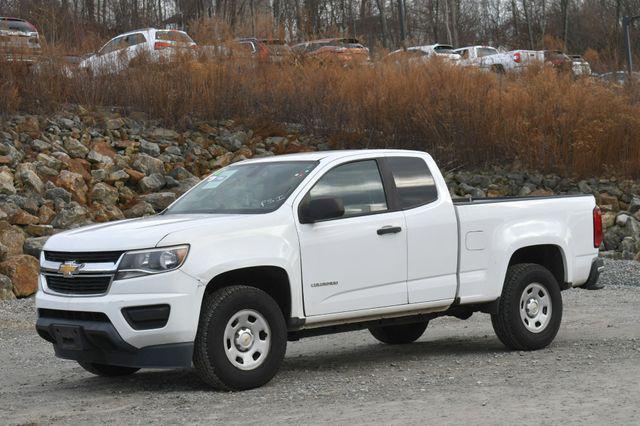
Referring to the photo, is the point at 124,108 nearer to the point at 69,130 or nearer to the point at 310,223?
the point at 69,130

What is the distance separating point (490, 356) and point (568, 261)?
50.8 inches

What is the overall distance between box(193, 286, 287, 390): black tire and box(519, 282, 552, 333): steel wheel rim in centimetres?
277

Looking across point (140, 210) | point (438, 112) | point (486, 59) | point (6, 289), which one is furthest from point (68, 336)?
point (486, 59)

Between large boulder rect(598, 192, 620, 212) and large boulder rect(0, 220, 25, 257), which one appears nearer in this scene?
large boulder rect(0, 220, 25, 257)

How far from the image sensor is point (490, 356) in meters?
9.88

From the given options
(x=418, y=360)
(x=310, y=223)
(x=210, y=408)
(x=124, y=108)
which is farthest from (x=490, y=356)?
(x=124, y=108)

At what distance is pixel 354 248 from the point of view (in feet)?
28.7

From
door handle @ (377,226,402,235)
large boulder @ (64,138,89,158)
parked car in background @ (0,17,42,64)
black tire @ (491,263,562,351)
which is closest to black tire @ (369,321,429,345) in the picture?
black tire @ (491,263,562,351)

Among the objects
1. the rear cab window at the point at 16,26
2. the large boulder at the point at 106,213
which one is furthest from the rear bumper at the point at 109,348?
the rear cab window at the point at 16,26

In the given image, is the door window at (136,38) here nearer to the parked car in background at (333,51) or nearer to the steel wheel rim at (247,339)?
the parked car in background at (333,51)

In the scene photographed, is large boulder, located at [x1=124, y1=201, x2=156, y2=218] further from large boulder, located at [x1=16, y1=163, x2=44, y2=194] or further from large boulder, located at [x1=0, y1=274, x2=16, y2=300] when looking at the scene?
large boulder, located at [x1=0, y1=274, x2=16, y2=300]

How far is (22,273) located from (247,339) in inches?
349

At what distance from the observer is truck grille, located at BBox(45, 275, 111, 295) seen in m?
7.91

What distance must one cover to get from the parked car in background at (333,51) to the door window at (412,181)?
18.6 m
